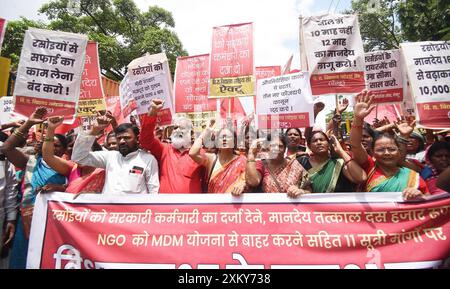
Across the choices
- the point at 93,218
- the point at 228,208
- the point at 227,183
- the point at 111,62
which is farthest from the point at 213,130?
the point at 111,62

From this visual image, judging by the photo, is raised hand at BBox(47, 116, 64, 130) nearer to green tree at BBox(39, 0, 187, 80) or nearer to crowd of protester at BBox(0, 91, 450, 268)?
crowd of protester at BBox(0, 91, 450, 268)

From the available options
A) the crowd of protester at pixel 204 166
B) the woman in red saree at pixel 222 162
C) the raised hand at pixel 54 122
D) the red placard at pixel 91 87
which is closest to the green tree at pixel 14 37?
the red placard at pixel 91 87

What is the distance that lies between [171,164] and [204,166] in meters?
0.33

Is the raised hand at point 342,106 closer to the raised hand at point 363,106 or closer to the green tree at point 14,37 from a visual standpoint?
the raised hand at point 363,106

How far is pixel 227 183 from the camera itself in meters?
3.04

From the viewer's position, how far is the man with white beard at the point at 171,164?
3166 millimetres

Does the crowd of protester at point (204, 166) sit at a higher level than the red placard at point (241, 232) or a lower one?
higher

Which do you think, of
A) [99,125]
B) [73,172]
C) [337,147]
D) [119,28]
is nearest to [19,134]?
[73,172]

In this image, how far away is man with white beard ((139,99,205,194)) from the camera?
3.17 meters

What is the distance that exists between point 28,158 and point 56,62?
1073mm

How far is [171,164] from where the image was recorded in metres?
3.32

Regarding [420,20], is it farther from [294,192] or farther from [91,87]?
[294,192]

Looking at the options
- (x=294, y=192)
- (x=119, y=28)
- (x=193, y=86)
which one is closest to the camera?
(x=294, y=192)
